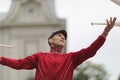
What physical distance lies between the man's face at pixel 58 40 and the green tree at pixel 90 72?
28.7m

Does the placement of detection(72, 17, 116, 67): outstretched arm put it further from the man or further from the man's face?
the man's face

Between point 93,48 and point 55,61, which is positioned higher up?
point 93,48

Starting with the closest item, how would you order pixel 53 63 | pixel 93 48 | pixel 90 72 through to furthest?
pixel 93 48 < pixel 53 63 < pixel 90 72

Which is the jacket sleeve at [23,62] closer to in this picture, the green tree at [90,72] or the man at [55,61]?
the man at [55,61]

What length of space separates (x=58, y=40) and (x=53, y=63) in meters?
0.22

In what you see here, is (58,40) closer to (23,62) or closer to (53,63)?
(53,63)

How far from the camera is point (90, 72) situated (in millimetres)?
38781

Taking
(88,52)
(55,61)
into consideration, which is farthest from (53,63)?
(88,52)

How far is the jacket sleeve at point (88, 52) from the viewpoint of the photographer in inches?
297

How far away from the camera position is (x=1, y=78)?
144 feet

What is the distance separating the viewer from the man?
768cm

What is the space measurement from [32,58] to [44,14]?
39397 mm

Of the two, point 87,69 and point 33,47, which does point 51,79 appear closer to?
point 87,69

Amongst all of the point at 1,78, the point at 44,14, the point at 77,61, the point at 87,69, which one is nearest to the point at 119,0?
the point at 77,61
